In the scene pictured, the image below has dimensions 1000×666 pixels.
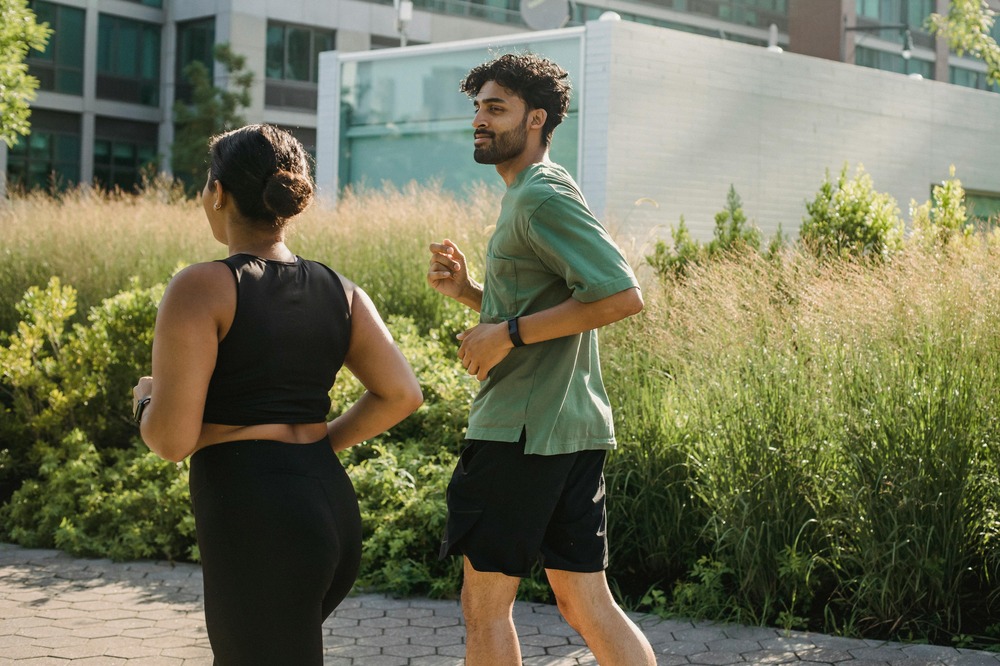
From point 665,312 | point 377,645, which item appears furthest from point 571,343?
point 665,312

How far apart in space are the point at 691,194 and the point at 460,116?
131 inches

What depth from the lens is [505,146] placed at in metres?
3.23

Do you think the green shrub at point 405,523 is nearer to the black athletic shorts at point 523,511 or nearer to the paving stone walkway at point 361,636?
the paving stone walkway at point 361,636

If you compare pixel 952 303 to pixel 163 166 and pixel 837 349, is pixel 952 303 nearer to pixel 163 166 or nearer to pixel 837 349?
pixel 837 349

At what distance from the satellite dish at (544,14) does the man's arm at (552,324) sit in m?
16.3

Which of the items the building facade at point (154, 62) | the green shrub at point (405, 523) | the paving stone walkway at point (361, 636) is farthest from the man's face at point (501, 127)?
the building facade at point (154, 62)

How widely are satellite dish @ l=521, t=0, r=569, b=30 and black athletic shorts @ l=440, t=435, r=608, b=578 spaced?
16.3 meters

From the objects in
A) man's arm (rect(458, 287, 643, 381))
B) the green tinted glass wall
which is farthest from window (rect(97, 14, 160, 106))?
man's arm (rect(458, 287, 643, 381))

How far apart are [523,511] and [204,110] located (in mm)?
35399

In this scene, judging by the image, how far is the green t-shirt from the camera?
304cm

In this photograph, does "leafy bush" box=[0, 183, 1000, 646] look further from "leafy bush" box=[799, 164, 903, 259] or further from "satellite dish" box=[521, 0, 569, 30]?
"satellite dish" box=[521, 0, 569, 30]

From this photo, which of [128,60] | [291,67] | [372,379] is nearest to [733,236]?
[372,379]

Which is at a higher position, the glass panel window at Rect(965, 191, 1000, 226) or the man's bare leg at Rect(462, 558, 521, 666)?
the glass panel window at Rect(965, 191, 1000, 226)

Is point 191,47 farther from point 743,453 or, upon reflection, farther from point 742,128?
point 743,453
